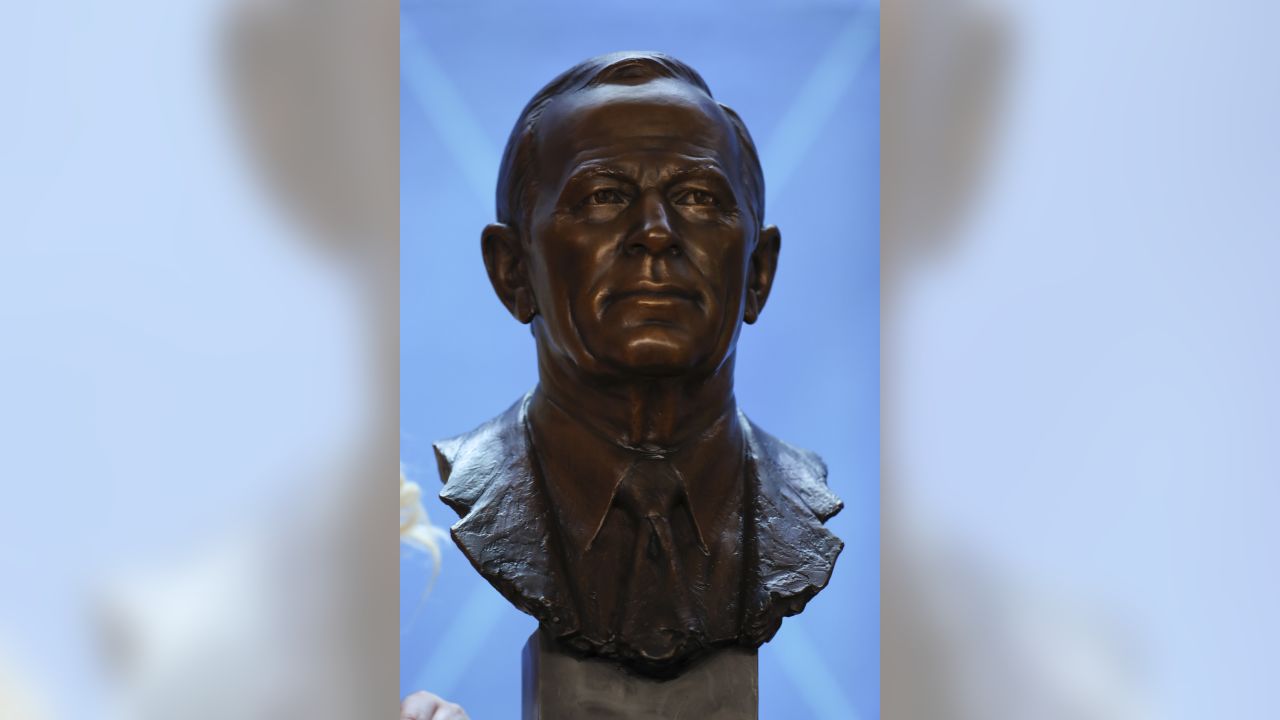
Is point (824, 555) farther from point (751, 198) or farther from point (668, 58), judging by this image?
point (668, 58)

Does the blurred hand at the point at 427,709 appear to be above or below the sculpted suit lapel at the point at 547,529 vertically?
below

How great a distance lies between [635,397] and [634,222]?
1.13 ft

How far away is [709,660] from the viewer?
9.16ft

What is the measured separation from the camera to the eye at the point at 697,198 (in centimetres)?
271

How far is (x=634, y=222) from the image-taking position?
2.66m

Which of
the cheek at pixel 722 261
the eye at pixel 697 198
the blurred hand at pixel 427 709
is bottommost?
the blurred hand at pixel 427 709

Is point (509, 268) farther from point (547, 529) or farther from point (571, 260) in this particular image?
point (547, 529)

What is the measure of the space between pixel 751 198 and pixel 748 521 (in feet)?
2.10

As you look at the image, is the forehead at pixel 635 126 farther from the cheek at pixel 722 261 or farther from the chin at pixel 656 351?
the chin at pixel 656 351

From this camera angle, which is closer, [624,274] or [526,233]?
[624,274]

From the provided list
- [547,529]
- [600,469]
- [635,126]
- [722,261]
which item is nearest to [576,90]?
[635,126]

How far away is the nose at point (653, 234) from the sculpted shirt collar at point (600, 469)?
1.27 ft

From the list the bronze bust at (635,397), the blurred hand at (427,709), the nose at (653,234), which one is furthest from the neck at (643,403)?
the blurred hand at (427,709)

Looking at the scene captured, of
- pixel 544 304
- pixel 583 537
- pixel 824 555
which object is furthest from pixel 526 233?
pixel 824 555
